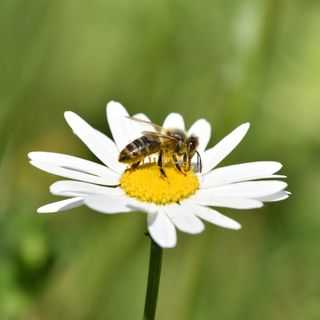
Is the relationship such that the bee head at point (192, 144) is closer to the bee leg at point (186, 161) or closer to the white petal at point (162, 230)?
the bee leg at point (186, 161)

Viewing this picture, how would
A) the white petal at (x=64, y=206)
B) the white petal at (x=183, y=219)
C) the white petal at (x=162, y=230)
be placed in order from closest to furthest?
the white petal at (x=162, y=230) < the white petal at (x=183, y=219) < the white petal at (x=64, y=206)

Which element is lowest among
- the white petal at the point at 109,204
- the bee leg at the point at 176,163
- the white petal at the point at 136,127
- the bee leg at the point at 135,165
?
the white petal at the point at 109,204

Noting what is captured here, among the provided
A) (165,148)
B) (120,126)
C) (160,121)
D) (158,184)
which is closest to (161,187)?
(158,184)

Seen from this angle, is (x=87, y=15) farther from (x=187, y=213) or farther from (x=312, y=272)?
(x=187, y=213)

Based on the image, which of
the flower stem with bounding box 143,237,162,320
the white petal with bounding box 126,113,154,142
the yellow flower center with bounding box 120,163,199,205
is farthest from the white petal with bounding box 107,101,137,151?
the flower stem with bounding box 143,237,162,320

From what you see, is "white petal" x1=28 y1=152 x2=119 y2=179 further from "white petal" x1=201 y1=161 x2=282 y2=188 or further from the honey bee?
"white petal" x1=201 y1=161 x2=282 y2=188

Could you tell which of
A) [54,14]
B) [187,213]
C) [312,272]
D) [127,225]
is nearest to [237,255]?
[312,272]

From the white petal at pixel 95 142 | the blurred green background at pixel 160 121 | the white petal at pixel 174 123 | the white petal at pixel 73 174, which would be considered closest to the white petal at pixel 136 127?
the white petal at pixel 174 123
